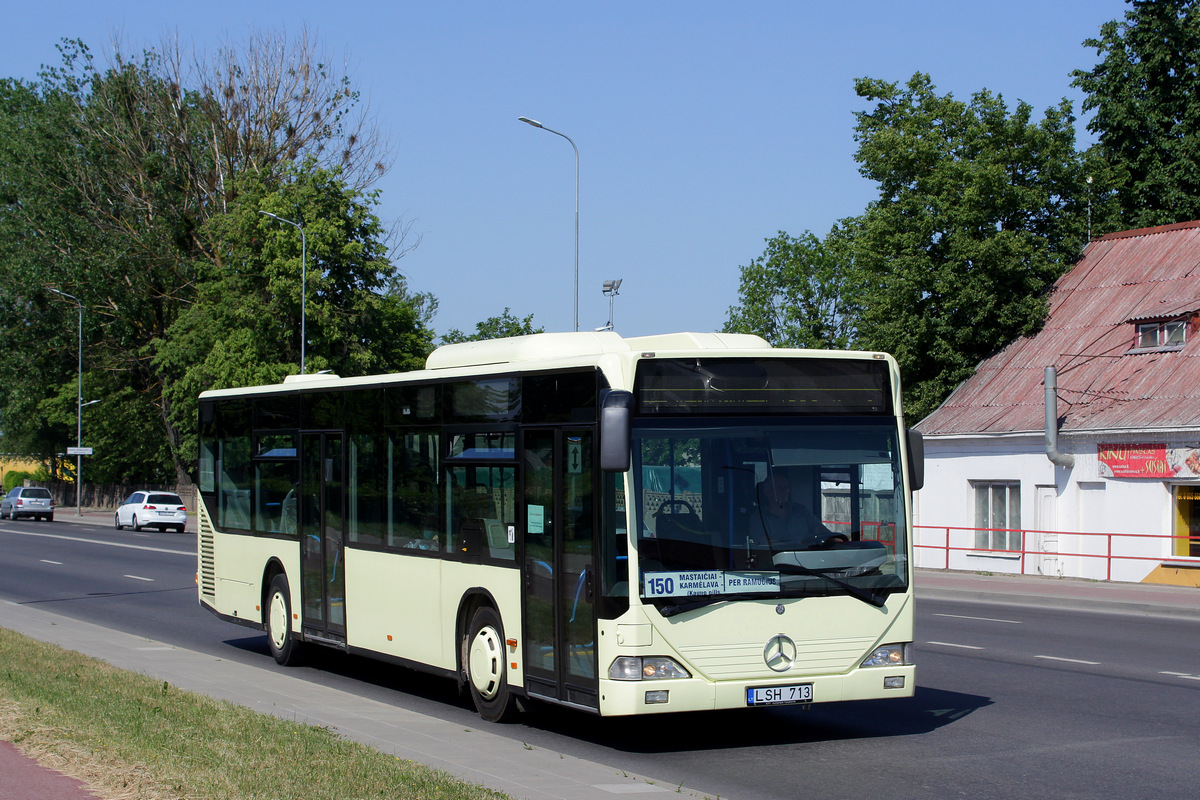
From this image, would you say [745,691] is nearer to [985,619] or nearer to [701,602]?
[701,602]

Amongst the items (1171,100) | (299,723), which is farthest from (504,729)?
(1171,100)

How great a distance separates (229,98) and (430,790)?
178ft

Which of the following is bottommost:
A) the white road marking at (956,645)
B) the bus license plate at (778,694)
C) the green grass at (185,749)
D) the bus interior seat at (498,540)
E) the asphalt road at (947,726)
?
the white road marking at (956,645)

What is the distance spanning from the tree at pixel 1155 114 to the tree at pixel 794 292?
116ft

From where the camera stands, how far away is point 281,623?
14234mm

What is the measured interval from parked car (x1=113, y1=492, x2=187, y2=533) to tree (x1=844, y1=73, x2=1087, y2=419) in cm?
2879

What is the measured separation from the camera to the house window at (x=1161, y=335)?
31.5 metres

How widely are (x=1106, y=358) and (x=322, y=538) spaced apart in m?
24.8

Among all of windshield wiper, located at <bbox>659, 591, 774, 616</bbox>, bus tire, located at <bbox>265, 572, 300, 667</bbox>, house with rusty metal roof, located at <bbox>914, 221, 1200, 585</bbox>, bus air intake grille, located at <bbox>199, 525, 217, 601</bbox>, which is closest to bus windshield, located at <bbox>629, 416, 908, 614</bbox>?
windshield wiper, located at <bbox>659, 591, 774, 616</bbox>

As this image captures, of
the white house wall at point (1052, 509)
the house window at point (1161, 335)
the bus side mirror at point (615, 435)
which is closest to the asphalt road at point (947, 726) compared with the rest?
the bus side mirror at point (615, 435)

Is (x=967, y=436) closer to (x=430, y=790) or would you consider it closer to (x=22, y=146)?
(x=430, y=790)

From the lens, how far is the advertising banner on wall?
91.9 ft

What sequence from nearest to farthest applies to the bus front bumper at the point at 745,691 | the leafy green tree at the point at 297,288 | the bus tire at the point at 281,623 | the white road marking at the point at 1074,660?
the bus front bumper at the point at 745,691
the bus tire at the point at 281,623
the white road marking at the point at 1074,660
the leafy green tree at the point at 297,288

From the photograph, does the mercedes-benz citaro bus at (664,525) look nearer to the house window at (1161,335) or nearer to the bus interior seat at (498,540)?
the bus interior seat at (498,540)
